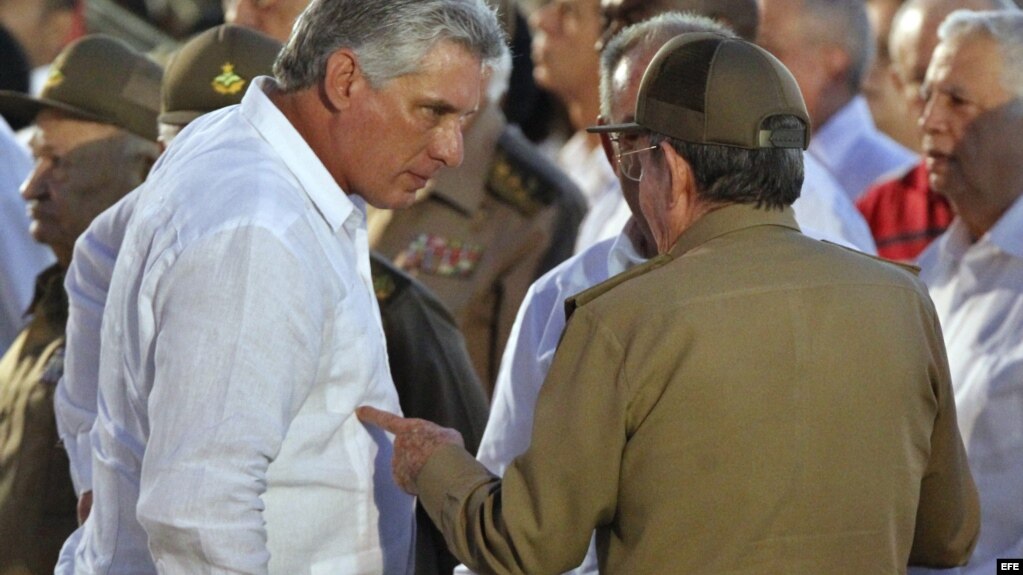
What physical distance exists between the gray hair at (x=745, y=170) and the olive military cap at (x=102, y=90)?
224 centimetres

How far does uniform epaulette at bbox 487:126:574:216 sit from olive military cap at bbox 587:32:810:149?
2878 millimetres

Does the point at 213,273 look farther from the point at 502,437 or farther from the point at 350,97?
the point at 502,437

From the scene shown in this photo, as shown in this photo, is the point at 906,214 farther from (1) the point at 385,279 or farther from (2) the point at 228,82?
(2) the point at 228,82

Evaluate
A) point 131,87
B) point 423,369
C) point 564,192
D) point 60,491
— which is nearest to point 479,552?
point 423,369

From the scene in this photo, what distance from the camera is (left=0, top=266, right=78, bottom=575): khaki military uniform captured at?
3947mm

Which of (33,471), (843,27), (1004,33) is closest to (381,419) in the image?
(33,471)

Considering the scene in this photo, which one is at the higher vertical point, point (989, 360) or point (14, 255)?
point (989, 360)

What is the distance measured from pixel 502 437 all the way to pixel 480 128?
249 cm

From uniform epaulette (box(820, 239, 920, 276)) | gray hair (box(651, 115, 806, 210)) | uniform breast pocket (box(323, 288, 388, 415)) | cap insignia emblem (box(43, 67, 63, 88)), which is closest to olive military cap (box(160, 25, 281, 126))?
cap insignia emblem (box(43, 67, 63, 88))

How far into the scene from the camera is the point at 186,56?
400 centimetres

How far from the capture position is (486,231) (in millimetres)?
5633

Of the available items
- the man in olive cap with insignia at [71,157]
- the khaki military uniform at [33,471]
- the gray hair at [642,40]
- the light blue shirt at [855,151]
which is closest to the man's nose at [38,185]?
the man in olive cap with insignia at [71,157]

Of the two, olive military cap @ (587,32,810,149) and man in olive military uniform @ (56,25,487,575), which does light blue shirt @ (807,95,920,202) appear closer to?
man in olive military uniform @ (56,25,487,575)

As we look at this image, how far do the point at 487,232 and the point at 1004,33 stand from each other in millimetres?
1923
